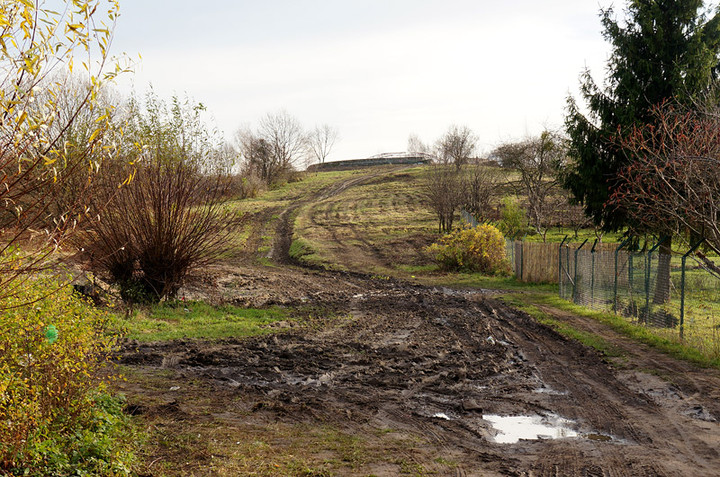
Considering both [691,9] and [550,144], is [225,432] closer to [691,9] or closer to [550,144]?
[691,9]

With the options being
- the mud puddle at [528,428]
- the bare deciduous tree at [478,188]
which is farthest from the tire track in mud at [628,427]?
the bare deciduous tree at [478,188]

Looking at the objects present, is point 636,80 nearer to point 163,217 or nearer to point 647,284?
point 647,284

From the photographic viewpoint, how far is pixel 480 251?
1062 inches

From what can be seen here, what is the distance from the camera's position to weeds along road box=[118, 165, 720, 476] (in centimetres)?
591

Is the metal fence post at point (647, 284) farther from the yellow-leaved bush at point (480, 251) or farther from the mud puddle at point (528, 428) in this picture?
the yellow-leaved bush at point (480, 251)

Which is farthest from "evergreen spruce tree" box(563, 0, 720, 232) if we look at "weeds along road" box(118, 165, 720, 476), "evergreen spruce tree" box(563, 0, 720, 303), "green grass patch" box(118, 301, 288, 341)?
"green grass patch" box(118, 301, 288, 341)

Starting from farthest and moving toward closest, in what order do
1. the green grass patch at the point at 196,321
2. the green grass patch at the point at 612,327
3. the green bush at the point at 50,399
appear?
the green grass patch at the point at 196,321 → the green grass patch at the point at 612,327 → the green bush at the point at 50,399

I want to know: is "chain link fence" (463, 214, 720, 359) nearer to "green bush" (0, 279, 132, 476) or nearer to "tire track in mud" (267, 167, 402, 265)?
"green bush" (0, 279, 132, 476)

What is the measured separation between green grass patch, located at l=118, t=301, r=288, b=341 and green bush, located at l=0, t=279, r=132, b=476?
20.8 ft

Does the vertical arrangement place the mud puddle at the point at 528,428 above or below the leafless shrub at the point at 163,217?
below

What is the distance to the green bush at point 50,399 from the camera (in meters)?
4.70

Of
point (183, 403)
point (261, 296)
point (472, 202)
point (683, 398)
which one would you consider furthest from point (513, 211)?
point (183, 403)

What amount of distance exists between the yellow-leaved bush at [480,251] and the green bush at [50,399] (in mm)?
22335

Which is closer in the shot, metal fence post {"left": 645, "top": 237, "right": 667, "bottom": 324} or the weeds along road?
the weeds along road
